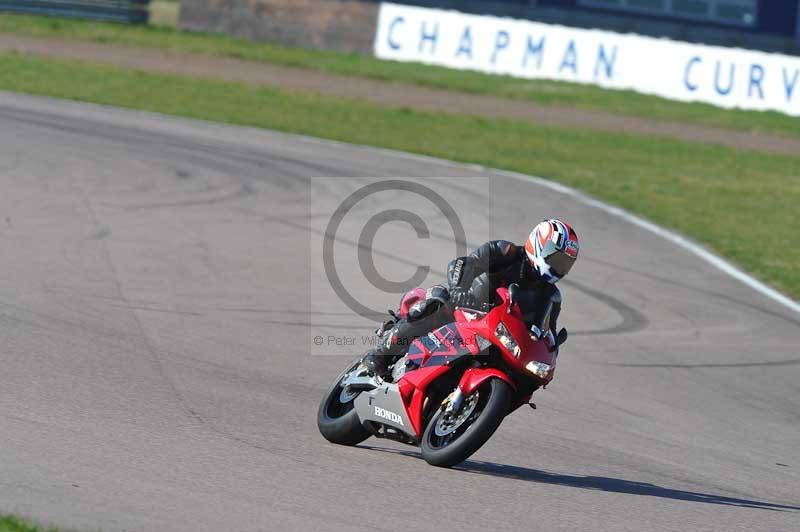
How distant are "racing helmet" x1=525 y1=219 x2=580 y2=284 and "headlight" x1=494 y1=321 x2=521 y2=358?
421 millimetres

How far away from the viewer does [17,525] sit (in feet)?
17.3

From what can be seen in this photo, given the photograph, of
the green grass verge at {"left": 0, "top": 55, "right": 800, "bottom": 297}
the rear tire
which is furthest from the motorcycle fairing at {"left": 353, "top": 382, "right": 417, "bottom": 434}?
the green grass verge at {"left": 0, "top": 55, "right": 800, "bottom": 297}

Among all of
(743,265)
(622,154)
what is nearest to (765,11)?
(622,154)

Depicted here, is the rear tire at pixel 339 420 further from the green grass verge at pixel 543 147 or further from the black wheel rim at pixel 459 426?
the green grass verge at pixel 543 147

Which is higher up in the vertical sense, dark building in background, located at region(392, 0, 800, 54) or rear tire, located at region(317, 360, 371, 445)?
rear tire, located at region(317, 360, 371, 445)

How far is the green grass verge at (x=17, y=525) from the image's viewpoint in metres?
5.22

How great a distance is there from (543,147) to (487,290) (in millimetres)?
17347

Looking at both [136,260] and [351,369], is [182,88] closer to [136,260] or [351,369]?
[136,260]

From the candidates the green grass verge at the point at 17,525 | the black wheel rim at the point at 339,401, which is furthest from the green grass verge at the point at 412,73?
the green grass verge at the point at 17,525

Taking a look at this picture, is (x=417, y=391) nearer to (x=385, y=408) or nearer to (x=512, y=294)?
(x=385, y=408)

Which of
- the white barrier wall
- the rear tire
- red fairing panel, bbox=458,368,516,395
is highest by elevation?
red fairing panel, bbox=458,368,516,395

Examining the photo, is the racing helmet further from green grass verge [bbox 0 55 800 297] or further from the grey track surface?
green grass verge [bbox 0 55 800 297]

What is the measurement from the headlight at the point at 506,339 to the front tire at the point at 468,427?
7.8 inches

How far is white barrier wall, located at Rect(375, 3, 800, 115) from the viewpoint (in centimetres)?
2827
